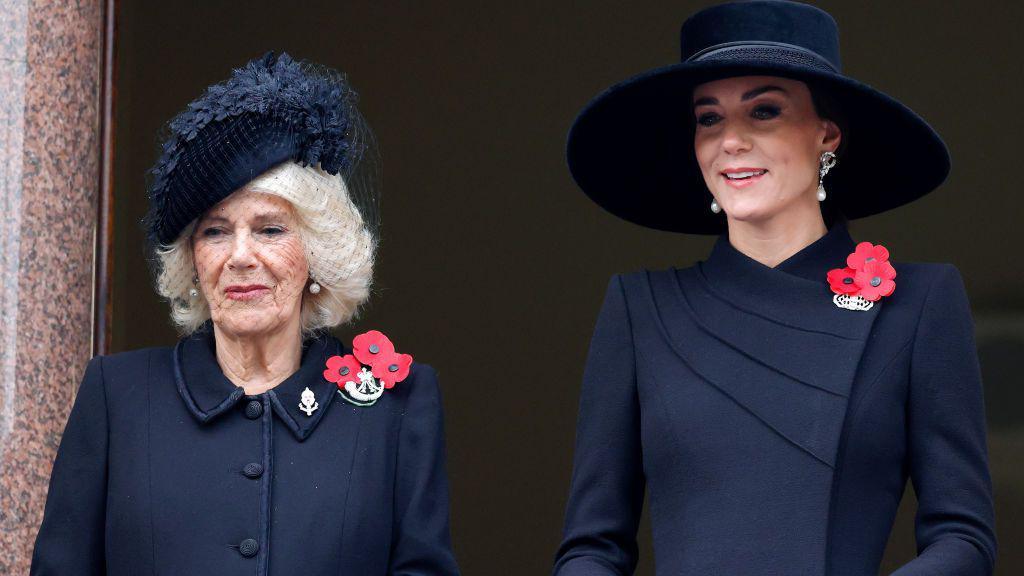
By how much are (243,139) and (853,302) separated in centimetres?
135

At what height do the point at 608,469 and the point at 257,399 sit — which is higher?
the point at 257,399

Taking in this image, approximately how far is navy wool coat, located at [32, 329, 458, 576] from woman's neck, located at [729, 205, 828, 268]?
0.76 metres

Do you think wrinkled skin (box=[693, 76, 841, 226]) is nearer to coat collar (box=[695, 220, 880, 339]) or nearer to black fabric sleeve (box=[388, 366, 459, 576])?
coat collar (box=[695, 220, 880, 339])

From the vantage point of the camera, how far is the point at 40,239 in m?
4.64

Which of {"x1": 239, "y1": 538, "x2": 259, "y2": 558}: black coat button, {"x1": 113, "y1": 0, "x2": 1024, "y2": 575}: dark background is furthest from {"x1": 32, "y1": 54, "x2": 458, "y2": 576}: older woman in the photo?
{"x1": 113, "y1": 0, "x2": 1024, "y2": 575}: dark background

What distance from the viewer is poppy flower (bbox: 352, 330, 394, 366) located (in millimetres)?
4129

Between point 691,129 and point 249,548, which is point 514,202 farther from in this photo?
A: point 249,548

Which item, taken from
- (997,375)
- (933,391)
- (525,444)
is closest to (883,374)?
(933,391)

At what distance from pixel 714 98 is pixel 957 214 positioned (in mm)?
4523

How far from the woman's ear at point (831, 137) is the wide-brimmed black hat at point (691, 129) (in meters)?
0.03

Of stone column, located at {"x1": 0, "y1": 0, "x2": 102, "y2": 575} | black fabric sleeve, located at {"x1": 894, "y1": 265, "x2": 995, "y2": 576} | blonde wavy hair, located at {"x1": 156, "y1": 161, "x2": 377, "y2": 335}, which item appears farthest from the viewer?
stone column, located at {"x1": 0, "y1": 0, "x2": 102, "y2": 575}

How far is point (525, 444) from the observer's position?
28.3ft

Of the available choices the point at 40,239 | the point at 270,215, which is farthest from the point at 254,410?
the point at 40,239

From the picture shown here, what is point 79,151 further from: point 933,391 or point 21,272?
point 933,391
